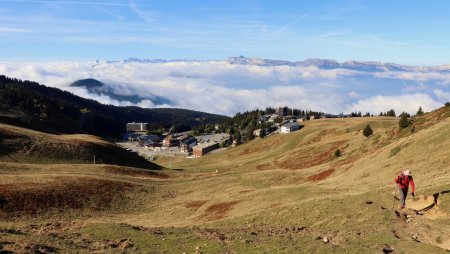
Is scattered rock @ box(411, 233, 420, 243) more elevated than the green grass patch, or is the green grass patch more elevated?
the green grass patch

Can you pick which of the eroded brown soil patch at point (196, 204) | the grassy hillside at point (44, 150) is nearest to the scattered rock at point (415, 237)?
the eroded brown soil patch at point (196, 204)

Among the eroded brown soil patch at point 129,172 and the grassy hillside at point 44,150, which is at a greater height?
the grassy hillside at point 44,150

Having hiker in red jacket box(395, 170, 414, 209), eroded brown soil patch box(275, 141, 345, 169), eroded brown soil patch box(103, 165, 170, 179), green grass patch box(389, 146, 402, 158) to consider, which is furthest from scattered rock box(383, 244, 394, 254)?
eroded brown soil patch box(275, 141, 345, 169)

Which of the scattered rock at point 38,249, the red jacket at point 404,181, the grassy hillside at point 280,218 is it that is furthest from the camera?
the red jacket at point 404,181

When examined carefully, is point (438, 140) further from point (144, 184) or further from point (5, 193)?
point (5, 193)

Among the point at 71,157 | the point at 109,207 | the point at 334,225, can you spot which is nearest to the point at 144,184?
the point at 109,207

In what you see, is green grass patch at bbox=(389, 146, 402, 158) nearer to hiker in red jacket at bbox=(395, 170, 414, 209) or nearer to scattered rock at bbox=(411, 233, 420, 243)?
hiker in red jacket at bbox=(395, 170, 414, 209)

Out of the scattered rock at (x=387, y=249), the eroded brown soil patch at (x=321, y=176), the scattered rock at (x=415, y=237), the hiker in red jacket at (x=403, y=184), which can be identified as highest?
the hiker in red jacket at (x=403, y=184)

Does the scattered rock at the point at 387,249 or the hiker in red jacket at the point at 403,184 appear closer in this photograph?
the scattered rock at the point at 387,249

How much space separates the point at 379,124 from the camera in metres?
142

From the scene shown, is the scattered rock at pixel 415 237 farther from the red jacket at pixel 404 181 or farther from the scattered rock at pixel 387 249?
the red jacket at pixel 404 181

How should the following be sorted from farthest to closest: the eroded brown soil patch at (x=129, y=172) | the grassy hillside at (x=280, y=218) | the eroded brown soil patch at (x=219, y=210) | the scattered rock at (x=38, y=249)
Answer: the eroded brown soil patch at (x=129, y=172)
the eroded brown soil patch at (x=219, y=210)
the grassy hillside at (x=280, y=218)
the scattered rock at (x=38, y=249)

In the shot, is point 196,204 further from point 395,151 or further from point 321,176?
point 395,151

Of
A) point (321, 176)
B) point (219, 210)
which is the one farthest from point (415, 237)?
point (321, 176)
